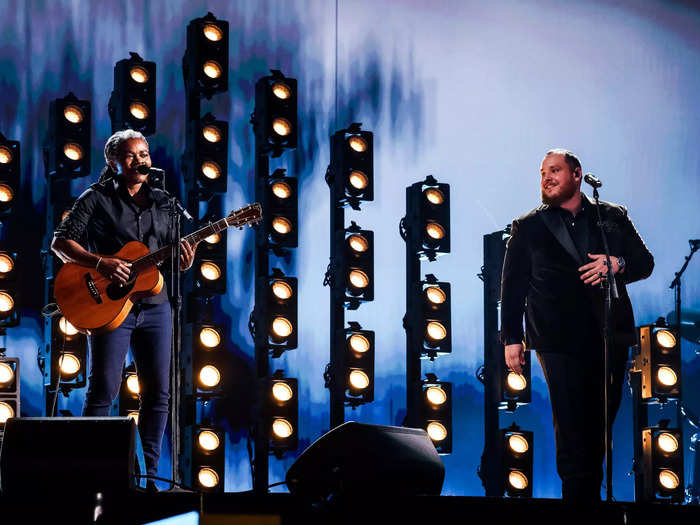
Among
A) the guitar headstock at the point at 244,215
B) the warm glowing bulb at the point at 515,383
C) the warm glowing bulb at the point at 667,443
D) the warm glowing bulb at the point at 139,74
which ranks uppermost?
the warm glowing bulb at the point at 139,74

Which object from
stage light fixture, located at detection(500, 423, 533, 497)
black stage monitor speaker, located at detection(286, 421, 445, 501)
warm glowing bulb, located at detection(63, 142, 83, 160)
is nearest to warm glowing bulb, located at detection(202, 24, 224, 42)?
warm glowing bulb, located at detection(63, 142, 83, 160)

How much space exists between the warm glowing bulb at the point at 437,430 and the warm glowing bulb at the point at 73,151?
8.18 feet

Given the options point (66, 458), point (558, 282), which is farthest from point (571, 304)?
point (66, 458)

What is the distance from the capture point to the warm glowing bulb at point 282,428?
5488mm

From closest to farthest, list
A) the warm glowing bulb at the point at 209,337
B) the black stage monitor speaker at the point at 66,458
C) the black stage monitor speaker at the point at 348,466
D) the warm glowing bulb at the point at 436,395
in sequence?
1. the black stage monitor speaker at the point at 348,466
2. the black stage monitor speaker at the point at 66,458
3. the warm glowing bulb at the point at 209,337
4. the warm glowing bulb at the point at 436,395

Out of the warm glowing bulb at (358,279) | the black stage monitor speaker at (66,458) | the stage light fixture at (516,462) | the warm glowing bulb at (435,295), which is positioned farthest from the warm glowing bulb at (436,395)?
the black stage monitor speaker at (66,458)

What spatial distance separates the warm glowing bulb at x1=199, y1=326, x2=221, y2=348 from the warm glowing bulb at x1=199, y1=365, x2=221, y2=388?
0.12m

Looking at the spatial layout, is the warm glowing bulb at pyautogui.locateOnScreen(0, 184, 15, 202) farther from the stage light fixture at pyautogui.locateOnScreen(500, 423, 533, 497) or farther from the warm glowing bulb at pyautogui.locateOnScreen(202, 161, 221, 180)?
the stage light fixture at pyautogui.locateOnScreen(500, 423, 533, 497)

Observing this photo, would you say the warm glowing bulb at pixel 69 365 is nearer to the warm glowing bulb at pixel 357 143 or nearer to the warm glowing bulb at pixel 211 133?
the warm glowing bulb at pixel 211 133

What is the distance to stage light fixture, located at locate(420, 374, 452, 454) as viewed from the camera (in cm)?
587

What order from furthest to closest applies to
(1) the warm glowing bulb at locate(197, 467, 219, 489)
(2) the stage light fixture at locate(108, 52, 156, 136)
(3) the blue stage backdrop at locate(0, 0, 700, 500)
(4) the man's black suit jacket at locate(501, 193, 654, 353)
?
(3) the blue stage backdrop at locate(0, 0, 700, 500)
(2) the stage light fixture at locate(108, 52, 156, 136)
(1) the warm glowing bulb at locate(197, 467, 219, 489)
(4) the man's black suit jacket at locate(501, 193, 654, 353)

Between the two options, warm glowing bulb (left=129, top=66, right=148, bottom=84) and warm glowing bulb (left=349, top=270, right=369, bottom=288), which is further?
warm glowing bulb (left=349, top=270, right=369, bottom=288)

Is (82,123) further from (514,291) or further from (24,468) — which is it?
(24,468)

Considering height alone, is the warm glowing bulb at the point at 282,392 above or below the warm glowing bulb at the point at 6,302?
below
